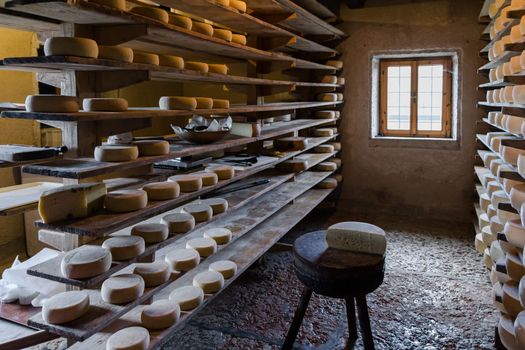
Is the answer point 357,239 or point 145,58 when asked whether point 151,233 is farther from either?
point 357,239

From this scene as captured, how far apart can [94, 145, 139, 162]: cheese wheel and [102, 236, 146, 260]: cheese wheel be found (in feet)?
1.32

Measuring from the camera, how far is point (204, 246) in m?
2.77

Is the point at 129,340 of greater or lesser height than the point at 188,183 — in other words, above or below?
below

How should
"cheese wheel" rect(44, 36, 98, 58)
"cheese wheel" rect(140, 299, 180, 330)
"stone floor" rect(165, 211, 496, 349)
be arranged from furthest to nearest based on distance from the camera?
1. "stone floor" rect(165, 211, 496, 349)
2. "cheese wheel" rect(140, 299, 180, 330)
3. "cheese wheel" rect(44, 36, 98, 58)

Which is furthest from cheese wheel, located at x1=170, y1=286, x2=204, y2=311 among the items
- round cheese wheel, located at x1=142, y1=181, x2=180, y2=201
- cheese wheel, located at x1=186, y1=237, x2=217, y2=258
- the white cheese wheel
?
the white cheese wheel

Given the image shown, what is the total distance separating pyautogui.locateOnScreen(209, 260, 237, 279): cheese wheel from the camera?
9.34 feet

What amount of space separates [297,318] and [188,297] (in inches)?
24.5

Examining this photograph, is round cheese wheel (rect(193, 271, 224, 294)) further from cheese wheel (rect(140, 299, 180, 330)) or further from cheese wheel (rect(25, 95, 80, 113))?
cheese wheel (rect(25, 95, 80, 113))

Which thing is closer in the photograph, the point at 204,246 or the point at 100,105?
the point at 100,105

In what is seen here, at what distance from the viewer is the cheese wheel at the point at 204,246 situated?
276 cm

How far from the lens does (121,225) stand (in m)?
2.04

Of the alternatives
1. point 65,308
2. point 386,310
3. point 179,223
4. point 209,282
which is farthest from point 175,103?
point 386,310

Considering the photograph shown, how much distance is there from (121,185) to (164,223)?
0.32 m

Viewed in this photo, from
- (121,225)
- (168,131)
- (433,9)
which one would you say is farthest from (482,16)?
(121,225)
